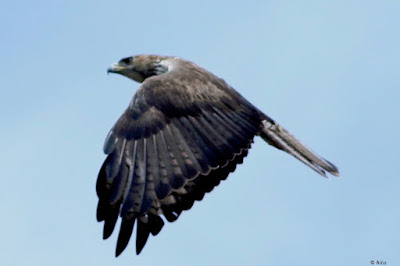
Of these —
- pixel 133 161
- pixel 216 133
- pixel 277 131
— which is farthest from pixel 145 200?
pixel 277 131

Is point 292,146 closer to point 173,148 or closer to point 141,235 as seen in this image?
point 173,148

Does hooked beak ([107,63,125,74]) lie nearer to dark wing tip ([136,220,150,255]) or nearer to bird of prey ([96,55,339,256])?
bird of prey ([96,55,339,256])

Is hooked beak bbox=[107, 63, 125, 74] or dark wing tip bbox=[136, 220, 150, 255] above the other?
hooked beak bbox=[107, 63, 125, 74]

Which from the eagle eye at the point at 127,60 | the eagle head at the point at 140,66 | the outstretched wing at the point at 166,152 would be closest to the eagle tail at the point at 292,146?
Result: the outstretched wing at the point at 166,152

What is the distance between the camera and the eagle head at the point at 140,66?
524 inches

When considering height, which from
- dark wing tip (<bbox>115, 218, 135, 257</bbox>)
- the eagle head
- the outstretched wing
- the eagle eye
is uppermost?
the eagle eye

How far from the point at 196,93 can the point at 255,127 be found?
766mm

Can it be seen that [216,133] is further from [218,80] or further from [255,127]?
[218,80]

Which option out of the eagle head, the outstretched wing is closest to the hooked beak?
the eagle head

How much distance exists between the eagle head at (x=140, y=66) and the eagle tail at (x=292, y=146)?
182 cm

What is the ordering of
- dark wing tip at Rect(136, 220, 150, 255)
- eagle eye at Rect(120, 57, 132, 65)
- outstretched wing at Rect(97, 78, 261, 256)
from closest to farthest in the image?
outstretched wing at Rect(97, 78, 261, 256), dark wing tip at Rect(136, 220, 150, 255), eagle eye at Rect(120, 57, 132, 65)

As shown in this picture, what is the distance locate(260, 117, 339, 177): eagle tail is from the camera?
11.9m

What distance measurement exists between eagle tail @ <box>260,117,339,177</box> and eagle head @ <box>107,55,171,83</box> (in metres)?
1.82

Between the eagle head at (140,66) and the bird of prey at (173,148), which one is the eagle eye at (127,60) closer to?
the eagle head at (140,66)
